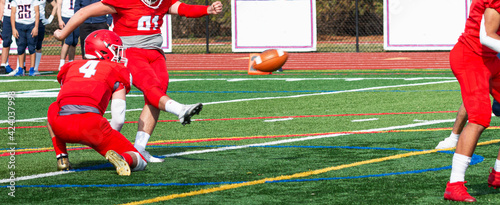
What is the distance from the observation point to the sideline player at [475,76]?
531 cm

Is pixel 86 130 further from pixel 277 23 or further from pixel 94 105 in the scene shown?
pixel 277 23

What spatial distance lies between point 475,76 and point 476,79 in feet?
0.07

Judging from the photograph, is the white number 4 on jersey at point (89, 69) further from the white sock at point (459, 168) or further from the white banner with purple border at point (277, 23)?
the white banner with purple border at point (277, 23)

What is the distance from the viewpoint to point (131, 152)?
6.65m

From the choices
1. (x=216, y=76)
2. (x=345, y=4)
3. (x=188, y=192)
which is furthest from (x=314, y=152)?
(x=345, y=4)

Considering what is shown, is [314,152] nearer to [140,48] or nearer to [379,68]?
[140,48]

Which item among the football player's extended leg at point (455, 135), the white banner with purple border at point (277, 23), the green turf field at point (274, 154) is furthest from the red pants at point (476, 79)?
the white banner with purple border at point (277, 23)

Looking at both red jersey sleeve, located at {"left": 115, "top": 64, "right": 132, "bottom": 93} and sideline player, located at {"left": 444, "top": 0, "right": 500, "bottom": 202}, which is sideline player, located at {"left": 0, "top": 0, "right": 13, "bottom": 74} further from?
sideline player, located at {"left": 444, "top": 0, "right": 500, "bottom": 202}

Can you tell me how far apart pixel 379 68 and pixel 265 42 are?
546 centimetres

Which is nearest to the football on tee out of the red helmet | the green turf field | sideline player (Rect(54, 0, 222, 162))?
the green turf field

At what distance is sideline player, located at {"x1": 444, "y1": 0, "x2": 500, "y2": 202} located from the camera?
17.4 ft

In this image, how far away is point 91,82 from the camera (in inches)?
260

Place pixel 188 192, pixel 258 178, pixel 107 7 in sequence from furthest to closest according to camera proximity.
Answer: pixel 107 7 < pixel 258 178 < pixel 188 192

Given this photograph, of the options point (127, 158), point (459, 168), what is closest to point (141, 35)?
point (127, 158)
